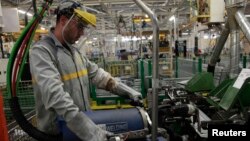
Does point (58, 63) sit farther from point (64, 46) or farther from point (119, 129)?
point (119, 129)

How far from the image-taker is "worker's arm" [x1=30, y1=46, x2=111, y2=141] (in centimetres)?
138

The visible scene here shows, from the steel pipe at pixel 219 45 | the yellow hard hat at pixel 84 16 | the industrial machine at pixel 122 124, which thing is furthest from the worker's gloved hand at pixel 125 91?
the steel pipe at pixel 219 45

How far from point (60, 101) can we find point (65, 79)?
41 centimetres

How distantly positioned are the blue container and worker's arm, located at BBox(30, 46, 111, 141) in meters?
0.07

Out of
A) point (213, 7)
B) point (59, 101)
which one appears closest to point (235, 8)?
point (213, 7)

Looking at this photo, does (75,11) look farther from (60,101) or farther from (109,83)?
(109,83)

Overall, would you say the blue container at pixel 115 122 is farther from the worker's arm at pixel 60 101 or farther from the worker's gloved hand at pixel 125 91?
the worker's gloved hand at pixel 125 91

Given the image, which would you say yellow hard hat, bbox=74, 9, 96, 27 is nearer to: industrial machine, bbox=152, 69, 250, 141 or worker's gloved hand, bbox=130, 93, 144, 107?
worker's gloved hand, bbox=130, 93, 144, 107

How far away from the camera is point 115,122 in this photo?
1.47 meters

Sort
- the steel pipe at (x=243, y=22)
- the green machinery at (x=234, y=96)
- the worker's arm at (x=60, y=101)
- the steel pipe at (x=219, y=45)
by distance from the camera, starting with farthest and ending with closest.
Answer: the steel pipe at (x=219, y=45) → the steel pipe at (x=243, y=22) → the green machinery at (x=234, y=96) → the worker's arm at (x=60, y=101)

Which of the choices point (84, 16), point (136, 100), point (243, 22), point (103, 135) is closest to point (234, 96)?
point (136, 100)

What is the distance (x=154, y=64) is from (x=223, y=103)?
3.85ft

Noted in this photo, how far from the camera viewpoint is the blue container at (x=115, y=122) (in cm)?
147

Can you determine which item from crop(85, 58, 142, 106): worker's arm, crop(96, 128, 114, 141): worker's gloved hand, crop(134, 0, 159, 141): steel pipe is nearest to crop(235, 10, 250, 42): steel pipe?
crop(85, 58, 142, 106): worker's arm
